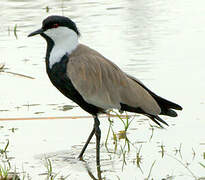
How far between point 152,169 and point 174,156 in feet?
1.13

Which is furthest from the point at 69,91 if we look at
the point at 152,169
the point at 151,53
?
the point at 151,53

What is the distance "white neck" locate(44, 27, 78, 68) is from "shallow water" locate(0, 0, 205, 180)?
0.89m

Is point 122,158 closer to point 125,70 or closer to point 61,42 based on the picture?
point 61,42

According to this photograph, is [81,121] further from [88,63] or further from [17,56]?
[17,56]

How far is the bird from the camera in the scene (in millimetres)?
6863

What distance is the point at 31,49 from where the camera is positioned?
10586mm

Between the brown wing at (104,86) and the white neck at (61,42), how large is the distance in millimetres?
79

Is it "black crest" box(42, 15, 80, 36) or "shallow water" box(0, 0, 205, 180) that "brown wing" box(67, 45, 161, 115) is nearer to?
"black crest" box(42, 15, 80, 36)

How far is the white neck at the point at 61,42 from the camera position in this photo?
686 centimetres

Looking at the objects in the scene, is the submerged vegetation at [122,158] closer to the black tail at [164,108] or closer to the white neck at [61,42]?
the black tail at [164,108]

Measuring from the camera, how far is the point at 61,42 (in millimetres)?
6914

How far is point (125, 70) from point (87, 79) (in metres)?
2.43

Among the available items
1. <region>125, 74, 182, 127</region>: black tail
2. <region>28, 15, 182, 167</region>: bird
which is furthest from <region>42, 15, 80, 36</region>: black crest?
<region>125, 74, 182, 127</region>: black tail

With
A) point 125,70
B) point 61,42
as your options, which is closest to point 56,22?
point 61,42
